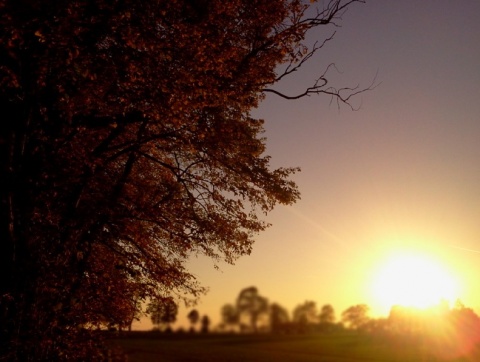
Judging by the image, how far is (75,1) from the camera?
8.84 m

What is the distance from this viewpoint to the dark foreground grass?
51031mm

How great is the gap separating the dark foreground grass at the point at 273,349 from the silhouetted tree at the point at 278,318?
248 cm

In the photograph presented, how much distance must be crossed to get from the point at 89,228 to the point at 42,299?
314 centimetres

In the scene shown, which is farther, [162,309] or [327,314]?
[327,314]

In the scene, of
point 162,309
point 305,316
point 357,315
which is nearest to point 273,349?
point 305,316

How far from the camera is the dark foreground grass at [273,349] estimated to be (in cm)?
5103

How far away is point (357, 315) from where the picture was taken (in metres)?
150

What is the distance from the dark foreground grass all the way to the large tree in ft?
103

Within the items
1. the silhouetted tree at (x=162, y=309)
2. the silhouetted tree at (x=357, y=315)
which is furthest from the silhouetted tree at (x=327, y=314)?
the silhouetted tree at (x=162, y=309)

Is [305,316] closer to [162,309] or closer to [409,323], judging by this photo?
[409,323]

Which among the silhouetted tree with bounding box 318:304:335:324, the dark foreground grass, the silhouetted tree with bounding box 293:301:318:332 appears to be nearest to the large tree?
the dark foreground grass

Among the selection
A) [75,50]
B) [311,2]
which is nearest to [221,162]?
[311,2]

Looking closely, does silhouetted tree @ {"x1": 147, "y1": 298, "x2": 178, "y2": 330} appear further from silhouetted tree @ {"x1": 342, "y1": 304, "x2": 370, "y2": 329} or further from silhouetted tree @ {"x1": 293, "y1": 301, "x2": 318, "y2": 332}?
silhouetted tree @ {"x1": 342, "y1": 304, "x2": 370, "y2": 329}

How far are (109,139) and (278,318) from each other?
71304 millimetres
